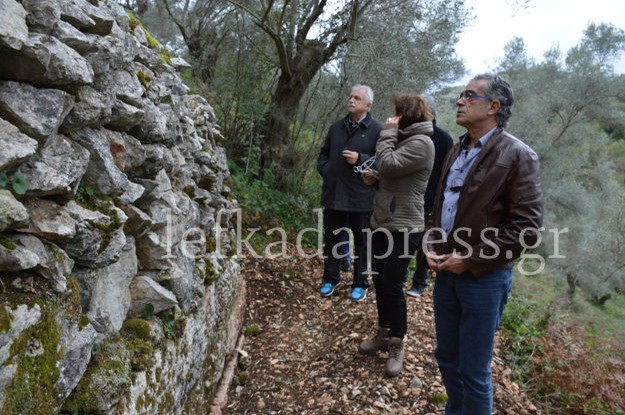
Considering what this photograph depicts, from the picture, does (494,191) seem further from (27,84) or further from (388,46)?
(388,46)

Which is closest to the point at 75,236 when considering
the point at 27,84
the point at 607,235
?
the point at 27,84

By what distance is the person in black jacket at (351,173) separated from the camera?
4770 mm

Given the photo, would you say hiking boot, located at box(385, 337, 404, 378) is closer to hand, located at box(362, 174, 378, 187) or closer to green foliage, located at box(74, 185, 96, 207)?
hand, located at box(362, 174, 378, 187)

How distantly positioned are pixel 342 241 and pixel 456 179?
2.74m

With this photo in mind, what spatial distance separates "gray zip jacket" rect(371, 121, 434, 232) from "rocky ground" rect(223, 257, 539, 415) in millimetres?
1348

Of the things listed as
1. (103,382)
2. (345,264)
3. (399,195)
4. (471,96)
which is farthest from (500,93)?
(345,264)

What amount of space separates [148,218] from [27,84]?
102 centimetres

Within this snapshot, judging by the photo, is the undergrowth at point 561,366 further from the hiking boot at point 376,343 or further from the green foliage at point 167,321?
the green foliage at point 167,321

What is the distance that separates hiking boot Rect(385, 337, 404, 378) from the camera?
3.79m

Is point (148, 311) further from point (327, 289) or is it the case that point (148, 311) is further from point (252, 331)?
point (327, 289)

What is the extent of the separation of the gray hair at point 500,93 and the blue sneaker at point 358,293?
9.72 ft

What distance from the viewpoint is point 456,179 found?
2836 mm

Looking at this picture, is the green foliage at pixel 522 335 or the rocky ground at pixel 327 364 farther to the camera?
the green foliage at pixel 522 335

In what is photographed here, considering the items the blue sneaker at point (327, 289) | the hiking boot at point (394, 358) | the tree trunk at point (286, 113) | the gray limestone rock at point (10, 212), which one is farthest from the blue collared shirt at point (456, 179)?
the tree trunk at point (286, 113)
